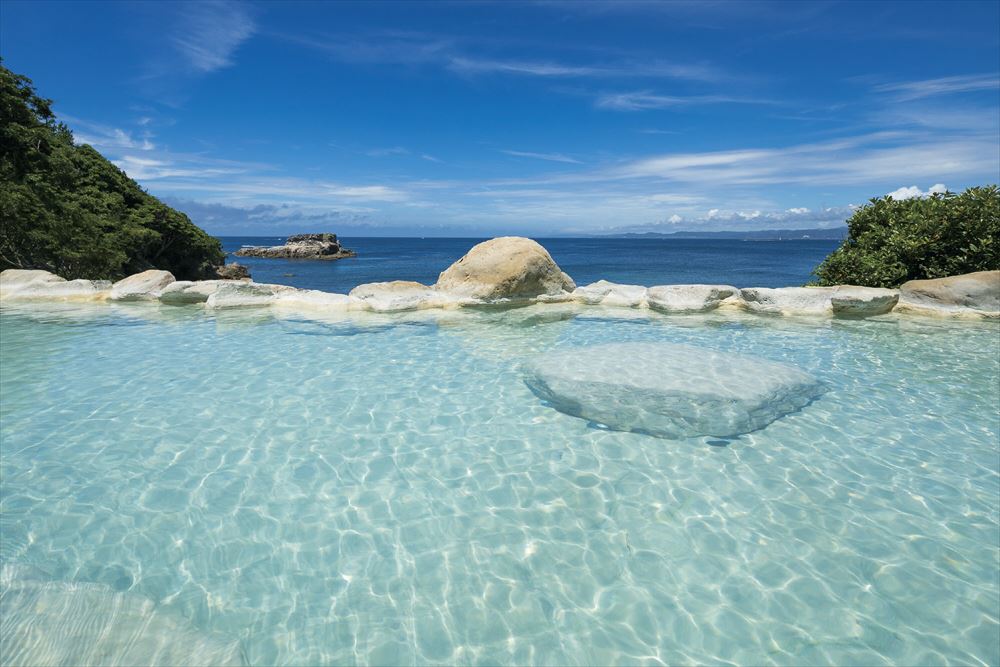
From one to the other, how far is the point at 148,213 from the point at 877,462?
123 ft

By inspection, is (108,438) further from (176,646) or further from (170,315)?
(170,315)

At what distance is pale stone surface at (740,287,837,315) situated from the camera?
13.1 metres

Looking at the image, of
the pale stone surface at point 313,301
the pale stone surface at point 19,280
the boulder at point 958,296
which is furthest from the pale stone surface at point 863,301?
the pale stone surface at point 19,280

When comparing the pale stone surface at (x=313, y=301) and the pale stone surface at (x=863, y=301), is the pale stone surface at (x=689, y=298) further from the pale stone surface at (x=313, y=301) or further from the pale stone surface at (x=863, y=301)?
the pale stone surface at (x=313, y=301)

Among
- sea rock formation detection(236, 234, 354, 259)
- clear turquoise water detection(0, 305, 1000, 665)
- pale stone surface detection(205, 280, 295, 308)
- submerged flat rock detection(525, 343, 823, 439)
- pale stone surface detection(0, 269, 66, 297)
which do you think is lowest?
clear turquoise water detection(0, 305, 1000, 665)

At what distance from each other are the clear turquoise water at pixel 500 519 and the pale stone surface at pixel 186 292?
7.50m

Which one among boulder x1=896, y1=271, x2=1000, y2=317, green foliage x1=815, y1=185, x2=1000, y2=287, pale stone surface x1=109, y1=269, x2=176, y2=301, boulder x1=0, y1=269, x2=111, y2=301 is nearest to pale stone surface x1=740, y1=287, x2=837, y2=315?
boulder x1=896, y1=271, x2=1000, y2=317

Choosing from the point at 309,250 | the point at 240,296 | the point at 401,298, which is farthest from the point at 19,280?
the point at 309,250

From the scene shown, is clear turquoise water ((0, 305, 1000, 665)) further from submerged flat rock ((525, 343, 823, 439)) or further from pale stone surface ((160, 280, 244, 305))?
pale stone surface ((160, 280, 244, 305))

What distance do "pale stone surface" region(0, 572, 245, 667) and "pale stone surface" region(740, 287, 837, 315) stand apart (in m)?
13.7

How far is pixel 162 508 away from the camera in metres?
4.52

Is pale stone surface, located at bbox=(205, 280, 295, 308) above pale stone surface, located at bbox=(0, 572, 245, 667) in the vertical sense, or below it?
above

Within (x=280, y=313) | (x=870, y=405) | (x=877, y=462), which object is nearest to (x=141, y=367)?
(x=280, y=313)

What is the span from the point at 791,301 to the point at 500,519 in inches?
473
